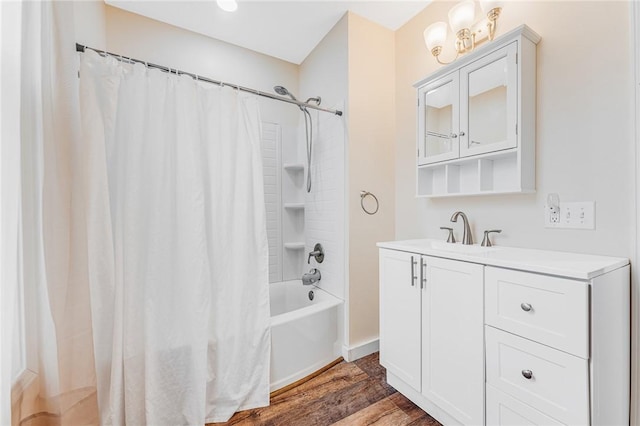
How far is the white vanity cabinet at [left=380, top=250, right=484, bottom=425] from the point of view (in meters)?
1.20

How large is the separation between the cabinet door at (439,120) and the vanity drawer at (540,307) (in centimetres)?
83

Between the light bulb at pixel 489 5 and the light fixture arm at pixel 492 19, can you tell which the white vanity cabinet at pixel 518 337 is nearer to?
the light fixture arm at pixel 492 19

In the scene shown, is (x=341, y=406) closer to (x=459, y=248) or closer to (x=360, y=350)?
(x=360, y=350)

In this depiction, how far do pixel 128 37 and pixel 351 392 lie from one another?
3.05 metres

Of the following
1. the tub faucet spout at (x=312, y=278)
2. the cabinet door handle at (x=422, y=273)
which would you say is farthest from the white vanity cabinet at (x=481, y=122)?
the tub faucet spout at (x=312, y=278)

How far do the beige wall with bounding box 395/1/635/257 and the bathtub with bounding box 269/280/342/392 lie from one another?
1179mm

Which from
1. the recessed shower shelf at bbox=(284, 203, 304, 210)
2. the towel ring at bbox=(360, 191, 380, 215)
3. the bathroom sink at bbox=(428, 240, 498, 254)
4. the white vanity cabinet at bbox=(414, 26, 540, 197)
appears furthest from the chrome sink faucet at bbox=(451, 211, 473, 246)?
the recessed shower shelf at bbox=(284, 203, 304, 210)

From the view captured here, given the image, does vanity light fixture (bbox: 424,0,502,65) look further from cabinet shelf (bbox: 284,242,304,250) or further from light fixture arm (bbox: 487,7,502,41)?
cabinet shelf (bbox: 284,242,304,250)

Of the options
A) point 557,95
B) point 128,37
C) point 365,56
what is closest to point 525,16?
point 557,95

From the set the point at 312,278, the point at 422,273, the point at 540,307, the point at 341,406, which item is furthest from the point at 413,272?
the point at 312,278

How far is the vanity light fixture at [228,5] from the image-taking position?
6.17ft

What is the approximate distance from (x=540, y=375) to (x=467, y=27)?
1.81 metres

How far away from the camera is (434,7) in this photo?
191cm

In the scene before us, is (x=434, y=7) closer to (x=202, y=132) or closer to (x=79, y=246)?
(x=202, y=132)
